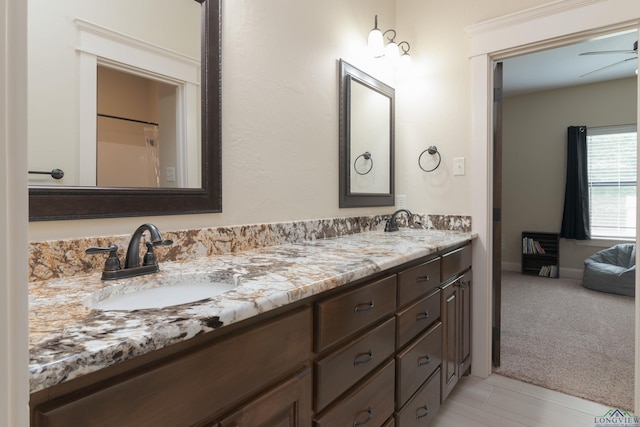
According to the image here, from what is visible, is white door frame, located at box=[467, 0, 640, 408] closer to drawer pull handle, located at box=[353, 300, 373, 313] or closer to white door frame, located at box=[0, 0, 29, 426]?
drawer pull handle, located at box=[353, 300, 373, 313]

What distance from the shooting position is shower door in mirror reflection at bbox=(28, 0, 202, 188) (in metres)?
0.92

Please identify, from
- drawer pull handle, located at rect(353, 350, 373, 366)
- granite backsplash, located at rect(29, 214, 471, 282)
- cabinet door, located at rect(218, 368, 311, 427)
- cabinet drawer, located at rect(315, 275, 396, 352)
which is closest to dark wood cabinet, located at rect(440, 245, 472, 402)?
granite backsplash, located at rect(29, 214, 471, 282)

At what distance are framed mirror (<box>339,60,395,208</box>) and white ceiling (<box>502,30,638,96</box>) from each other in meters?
1.89

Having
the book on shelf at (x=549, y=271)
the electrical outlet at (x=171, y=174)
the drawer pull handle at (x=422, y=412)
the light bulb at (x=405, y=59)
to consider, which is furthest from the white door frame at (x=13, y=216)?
the book on shelf at (x=549, y=271)

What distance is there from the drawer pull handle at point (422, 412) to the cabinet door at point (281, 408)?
78 centimetres

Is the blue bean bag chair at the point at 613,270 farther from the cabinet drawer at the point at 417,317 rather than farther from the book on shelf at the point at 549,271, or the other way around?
the cabinet drawer at the point at 417,317

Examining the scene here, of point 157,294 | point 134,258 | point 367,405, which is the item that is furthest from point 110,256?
point 367,405

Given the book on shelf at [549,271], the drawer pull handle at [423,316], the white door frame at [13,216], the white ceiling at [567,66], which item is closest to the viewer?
the white door frame at [13,216]

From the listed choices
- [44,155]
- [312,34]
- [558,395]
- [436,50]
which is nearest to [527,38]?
[436,50]

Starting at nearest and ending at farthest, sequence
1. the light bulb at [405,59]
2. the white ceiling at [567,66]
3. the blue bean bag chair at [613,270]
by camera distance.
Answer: the light bulb at [405,59] → the white ceiling at [567,66] → the blue bean bag chair at [613,270]

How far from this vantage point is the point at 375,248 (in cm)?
151

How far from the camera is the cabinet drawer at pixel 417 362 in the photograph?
1.30 m

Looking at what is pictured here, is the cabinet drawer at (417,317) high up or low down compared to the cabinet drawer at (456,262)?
down

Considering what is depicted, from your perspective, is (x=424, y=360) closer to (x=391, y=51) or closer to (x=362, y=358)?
(x=362, y=358)
